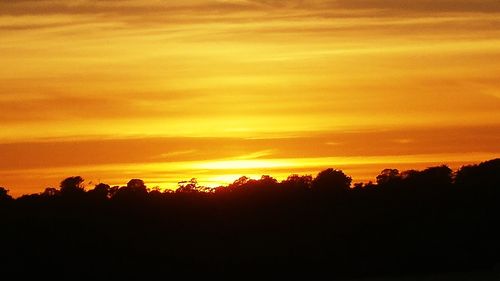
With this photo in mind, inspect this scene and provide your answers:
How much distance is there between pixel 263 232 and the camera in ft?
230

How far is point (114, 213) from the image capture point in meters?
72.6

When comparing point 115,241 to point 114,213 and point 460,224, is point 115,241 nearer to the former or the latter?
point 114,213

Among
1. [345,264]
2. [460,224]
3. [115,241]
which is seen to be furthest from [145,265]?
[460,224]

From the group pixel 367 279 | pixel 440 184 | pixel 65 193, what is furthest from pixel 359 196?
pixel 65 193

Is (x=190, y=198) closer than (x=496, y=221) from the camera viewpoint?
No

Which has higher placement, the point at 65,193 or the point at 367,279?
the point at 65,193

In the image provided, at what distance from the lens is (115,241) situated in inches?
2739

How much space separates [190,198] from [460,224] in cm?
1344

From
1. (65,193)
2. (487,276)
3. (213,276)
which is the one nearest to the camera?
(487,276)

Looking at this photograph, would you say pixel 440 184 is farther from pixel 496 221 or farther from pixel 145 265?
pixel 145 265

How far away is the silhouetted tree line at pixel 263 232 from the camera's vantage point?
6744cm

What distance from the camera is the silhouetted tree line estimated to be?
67438 mm

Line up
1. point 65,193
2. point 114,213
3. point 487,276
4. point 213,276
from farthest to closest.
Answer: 1. point 65,193
2. point 114,213
3. point 213,276
4. point 487,276

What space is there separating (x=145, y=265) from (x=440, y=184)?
663 inches
